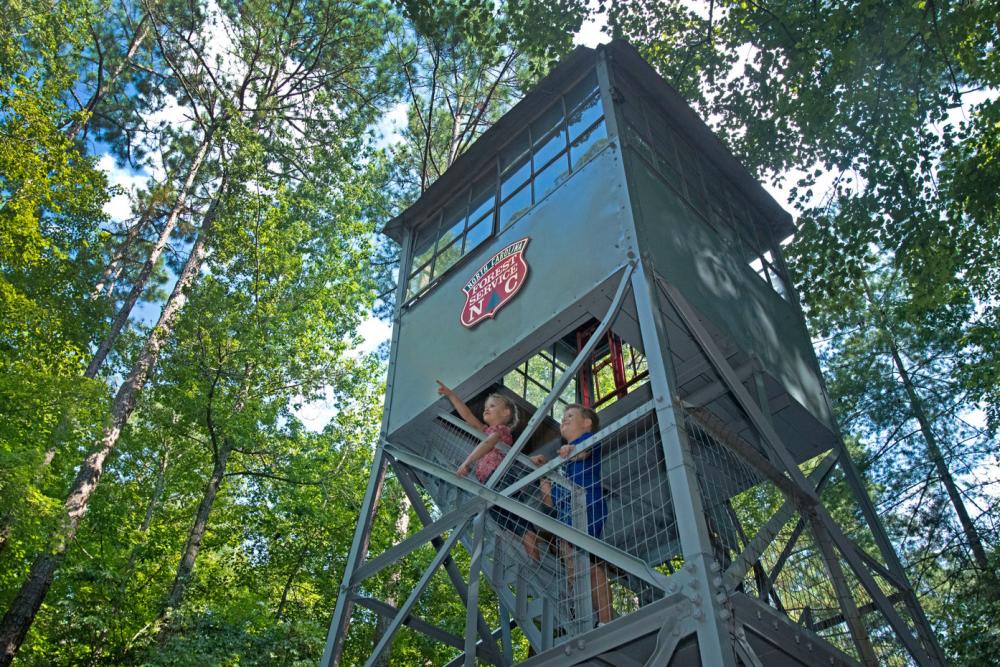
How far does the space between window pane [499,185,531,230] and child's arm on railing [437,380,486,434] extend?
82.1 inches

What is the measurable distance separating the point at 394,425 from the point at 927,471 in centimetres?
1208

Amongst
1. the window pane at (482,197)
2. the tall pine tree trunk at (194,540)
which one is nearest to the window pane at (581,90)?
the window pane at (482,197)

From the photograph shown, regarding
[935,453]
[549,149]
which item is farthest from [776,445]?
[935,453]

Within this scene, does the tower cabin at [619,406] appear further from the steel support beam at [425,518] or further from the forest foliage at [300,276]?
the forest foliage at [300,276]

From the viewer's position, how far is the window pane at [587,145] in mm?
7485

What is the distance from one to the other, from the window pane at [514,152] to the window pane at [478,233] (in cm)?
79

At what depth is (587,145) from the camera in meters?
7.72

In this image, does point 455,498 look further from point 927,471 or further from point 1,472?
point 927,471

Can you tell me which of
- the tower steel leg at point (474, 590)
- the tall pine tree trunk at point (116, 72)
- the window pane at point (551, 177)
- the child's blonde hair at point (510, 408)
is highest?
the tall pine tree trunk at point (116, 72)

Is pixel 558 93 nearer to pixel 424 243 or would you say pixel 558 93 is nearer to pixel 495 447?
pixel 424 243

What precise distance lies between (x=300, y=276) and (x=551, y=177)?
10.6m

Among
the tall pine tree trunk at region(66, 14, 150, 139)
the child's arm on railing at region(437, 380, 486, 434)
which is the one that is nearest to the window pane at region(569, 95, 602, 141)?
the child's arm on railing at region(437, 380, 486, 434)

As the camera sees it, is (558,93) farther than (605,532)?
Yes

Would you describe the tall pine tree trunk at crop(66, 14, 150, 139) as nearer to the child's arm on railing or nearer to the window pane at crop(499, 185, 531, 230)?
A: the window pane at crop(499, 185, 531, 230)
